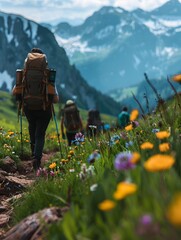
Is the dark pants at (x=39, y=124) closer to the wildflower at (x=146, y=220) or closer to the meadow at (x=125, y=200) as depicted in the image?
the meadow at (x=125, y=200)

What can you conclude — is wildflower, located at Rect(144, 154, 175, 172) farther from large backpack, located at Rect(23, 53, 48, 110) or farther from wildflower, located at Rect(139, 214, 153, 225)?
large backpack, located at Rect(23, 53, 48, 110)

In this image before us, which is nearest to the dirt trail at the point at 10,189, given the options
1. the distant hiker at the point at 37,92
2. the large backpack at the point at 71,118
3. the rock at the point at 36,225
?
the distant hiker at the point at 37,92

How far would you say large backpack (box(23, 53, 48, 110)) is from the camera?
32.9 feet

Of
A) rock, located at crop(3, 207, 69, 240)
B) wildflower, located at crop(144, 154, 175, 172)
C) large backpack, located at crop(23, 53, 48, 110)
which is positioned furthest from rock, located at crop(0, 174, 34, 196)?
wildflower, located at crop(144, 154, 175, 172)

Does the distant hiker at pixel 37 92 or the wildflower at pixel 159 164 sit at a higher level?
the distant hiker at pixel 37 92

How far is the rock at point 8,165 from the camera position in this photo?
34.4 ft

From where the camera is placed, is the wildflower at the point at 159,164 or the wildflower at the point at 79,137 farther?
the wildflower at the point at 79,137

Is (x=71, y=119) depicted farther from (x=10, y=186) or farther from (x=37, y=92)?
(x=10, y=186)

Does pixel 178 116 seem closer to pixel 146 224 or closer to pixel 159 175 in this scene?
pixel 159 175

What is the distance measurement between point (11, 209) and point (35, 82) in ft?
13.9

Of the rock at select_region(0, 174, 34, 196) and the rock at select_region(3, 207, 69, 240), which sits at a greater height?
the rock at select_region(0, 174, 34, 196)

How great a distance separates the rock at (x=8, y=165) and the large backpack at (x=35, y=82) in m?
1.45

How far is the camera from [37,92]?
10.2 metres

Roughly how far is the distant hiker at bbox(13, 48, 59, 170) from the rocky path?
0.67m
